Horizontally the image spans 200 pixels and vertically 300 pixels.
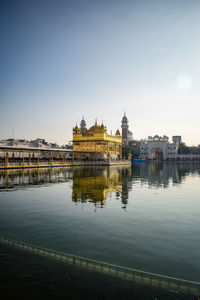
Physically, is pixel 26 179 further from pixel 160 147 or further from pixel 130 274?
pixel 160 147

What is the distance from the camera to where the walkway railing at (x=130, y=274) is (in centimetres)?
502

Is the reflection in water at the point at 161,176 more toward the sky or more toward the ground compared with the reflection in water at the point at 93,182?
more toward the ground

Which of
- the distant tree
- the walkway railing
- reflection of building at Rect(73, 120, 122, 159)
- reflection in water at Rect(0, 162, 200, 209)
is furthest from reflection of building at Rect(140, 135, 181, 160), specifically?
the walkway railing

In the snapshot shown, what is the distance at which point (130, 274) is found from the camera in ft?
17.9

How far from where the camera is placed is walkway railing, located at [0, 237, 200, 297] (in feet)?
16.5

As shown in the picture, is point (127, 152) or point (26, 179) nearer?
point (26, 179)

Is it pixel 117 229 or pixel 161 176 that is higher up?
pixel 117 229

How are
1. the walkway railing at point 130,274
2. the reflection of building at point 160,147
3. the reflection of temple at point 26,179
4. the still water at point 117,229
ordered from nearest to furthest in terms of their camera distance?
1. the walkway railing at point 130,274
2. the still water at point 117,229
3. the reflection of temple at point 26,179
4. the reflection of building at point 160,147

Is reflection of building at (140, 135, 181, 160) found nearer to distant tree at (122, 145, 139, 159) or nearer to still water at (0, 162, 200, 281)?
distant tree at (122, 145, 139, 159)

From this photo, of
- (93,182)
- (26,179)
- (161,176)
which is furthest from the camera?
(161,176)

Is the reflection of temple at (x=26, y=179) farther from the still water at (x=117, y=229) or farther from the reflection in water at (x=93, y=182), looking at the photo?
the still water at (x=117, y=229)

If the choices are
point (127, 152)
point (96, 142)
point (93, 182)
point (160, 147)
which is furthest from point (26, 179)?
point (160, 147)

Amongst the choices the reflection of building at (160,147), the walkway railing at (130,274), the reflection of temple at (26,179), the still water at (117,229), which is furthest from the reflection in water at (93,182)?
the reflection of building at (160,147)

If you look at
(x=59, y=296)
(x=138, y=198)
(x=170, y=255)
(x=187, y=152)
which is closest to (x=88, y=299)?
(x=59, y=296)
